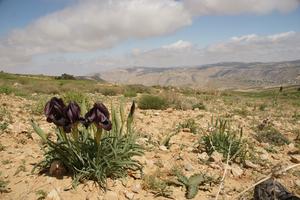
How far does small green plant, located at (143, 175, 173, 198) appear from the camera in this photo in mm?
3895

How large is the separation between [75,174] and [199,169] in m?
1.70

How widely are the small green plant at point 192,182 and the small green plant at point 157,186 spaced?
7.1 inches

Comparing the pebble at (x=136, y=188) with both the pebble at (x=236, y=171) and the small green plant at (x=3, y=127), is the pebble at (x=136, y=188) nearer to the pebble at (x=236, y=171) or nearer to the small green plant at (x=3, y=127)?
the pebble at (x=236, y=171)

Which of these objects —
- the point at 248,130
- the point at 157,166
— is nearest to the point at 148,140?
the point at 157,166

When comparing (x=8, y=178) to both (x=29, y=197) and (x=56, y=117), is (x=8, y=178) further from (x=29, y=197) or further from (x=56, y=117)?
(x=56, y=117)

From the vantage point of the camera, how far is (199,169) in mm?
4680

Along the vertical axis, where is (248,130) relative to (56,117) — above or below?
below

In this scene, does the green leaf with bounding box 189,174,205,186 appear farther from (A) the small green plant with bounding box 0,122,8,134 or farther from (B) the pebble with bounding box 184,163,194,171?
(A) the small green plant with bounding box 0,122,8,134

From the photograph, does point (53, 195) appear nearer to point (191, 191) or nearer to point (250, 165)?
point (191, 191)

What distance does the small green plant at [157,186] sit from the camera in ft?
12.8

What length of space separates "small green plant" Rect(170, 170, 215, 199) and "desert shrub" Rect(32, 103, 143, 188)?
1.67 feet

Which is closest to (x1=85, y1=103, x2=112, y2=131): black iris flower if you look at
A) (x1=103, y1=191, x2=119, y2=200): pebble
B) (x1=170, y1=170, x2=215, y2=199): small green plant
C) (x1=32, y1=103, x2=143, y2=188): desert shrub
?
(x1=32, y1=103, x2=143, y2=188): desert shrub

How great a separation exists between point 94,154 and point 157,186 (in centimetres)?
83

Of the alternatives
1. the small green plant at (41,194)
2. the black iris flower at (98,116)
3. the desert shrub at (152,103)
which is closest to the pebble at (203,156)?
the black iris flower at (98,116)
